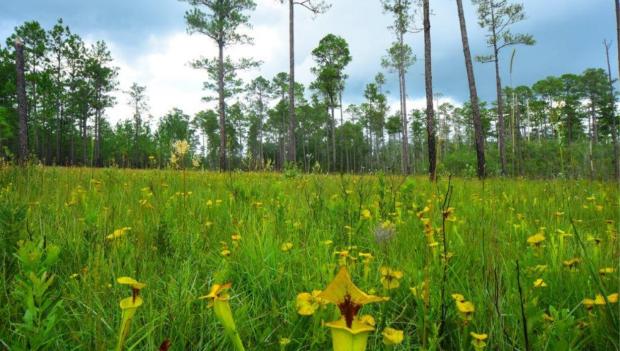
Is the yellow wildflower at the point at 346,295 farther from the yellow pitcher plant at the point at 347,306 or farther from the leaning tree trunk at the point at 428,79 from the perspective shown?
the leaning tree trunk at the point at 428,79

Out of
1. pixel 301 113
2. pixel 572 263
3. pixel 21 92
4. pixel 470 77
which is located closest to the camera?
pixel 572 263

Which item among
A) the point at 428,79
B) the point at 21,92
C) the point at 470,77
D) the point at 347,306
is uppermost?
the point at 470,77

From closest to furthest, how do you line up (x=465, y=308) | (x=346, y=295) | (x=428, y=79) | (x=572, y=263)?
(x=346, y=295)
(x=465, y=308)
(x=572, y=263)
(x=428, y=79)

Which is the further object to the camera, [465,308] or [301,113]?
[301,113]

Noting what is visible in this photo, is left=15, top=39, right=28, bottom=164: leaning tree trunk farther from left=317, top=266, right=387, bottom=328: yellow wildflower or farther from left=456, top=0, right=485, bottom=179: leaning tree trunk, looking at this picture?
left=456, top=0, right=485, bottom=179: leaning tree trunk

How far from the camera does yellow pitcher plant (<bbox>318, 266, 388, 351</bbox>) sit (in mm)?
449

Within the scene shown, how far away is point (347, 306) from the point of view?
0.47 m

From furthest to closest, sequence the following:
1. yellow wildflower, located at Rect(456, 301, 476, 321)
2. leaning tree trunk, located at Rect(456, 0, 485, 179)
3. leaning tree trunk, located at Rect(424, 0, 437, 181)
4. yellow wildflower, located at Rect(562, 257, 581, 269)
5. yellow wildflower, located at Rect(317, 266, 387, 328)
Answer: leaning tree trunk, located at Rect(456, 0, 485, 179) < leaning tree trunk, located at Rect(424, 0, 437, 181) < yellow wildflower, located at Rect(562, 257, 581, 269) < yellow wildflower, located at Rect(456, 301, 476, 321) < yellow wildflower, located at Rect(317, 266, 387, 328)

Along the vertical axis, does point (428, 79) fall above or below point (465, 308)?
above

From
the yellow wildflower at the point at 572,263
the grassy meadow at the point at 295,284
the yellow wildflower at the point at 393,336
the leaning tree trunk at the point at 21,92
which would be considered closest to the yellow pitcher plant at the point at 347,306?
the yellow wildflower at the point at 393,336

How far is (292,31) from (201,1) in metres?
7.31

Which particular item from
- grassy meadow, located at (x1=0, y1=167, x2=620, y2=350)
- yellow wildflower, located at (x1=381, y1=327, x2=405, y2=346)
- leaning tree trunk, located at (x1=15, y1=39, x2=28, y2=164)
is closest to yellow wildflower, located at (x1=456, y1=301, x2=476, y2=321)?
grassy meadow, located at (x1=0, y1=167, x2=620, y2=350)

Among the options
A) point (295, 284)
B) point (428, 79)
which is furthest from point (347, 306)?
point (428, 79)

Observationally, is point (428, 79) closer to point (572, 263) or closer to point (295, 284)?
point (572, 263)
